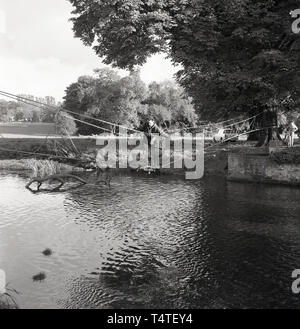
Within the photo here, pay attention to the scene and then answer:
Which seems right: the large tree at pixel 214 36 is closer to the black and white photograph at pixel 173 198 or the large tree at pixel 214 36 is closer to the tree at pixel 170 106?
the black and white photograph at pixel 173 198

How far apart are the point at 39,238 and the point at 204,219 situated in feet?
31.7

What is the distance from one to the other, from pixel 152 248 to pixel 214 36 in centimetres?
1928

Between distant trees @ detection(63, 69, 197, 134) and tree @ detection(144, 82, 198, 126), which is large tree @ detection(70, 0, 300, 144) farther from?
tree @ detection(144, 82, 198, 126)

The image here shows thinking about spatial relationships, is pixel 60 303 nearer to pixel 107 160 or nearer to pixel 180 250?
pixel 180 250

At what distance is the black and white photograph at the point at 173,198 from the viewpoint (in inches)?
540

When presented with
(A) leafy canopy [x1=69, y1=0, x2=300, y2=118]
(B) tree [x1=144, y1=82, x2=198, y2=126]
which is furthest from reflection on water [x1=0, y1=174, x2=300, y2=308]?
(B) tree [x1=144, y1=82, x2=198, y2=126]

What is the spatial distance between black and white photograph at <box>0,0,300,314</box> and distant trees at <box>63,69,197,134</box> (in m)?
34.6

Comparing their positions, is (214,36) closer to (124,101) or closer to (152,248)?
(152,248)

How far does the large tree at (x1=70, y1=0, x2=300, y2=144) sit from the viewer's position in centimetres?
2934

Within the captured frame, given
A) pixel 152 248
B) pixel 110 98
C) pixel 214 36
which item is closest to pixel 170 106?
pixel 110 98

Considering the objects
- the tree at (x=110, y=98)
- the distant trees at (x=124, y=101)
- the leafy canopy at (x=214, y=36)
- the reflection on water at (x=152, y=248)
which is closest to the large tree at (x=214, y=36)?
the leafy canopy at (x=214, y=36)

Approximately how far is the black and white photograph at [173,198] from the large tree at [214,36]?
0.13 meters

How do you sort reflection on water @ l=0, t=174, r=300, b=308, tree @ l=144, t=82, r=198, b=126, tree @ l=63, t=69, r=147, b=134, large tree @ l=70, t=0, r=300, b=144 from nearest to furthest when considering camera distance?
1. reflection on water @ l=0, t=174, r=300, b=308
2. large tree @ l=70, t=0, r=300, b=144
3. tree @ l=63, t=69, r=147, b=134
4. tree @ l=144, t=82, r=198, b=126
